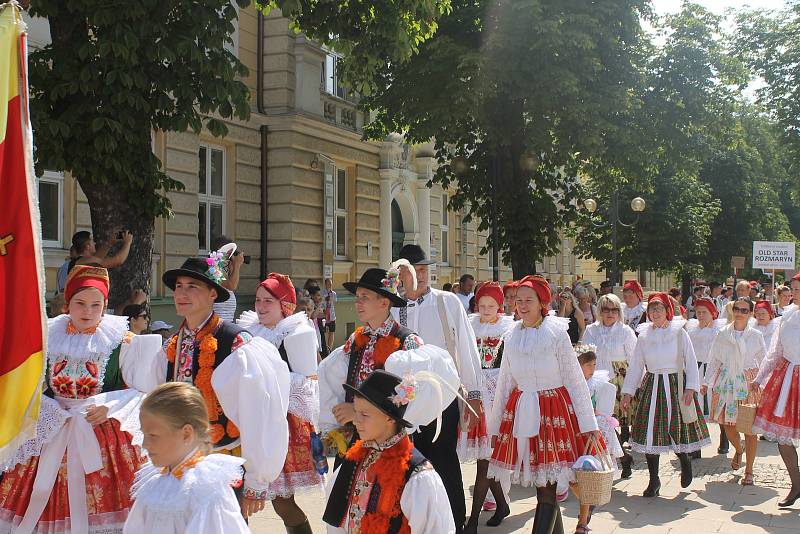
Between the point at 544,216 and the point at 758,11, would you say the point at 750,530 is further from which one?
the point at 758,11

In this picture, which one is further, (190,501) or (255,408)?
(255,408)

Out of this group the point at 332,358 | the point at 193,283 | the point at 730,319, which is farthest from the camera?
the point at 730,319

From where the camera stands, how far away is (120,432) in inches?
201

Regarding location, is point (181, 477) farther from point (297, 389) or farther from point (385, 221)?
point (385, 221)

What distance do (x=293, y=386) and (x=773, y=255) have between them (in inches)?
773

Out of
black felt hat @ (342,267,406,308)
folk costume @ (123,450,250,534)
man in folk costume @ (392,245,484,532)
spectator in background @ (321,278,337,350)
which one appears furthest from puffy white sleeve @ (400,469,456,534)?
spectator in background @ (321,278,337,350)

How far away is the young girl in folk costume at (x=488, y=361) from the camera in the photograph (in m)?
7.40

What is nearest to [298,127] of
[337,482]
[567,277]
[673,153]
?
[673,153]

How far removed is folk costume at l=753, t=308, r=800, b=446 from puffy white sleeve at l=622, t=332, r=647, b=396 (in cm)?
120

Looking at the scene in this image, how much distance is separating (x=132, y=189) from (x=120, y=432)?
4775 mm

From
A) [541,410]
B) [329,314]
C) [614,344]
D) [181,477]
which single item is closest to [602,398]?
[541,410]

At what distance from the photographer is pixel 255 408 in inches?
177

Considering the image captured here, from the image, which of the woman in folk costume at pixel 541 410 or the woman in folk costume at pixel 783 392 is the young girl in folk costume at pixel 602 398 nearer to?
the woman in folk costume at pixel 541 410

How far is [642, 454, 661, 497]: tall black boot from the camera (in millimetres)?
8516
